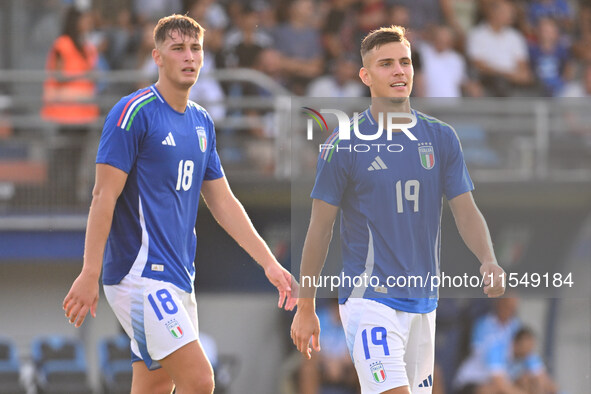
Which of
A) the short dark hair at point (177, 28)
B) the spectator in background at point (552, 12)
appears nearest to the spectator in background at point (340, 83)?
the spectator in background at point (552, 12)

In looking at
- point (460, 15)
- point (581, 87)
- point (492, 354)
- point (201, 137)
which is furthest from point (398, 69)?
point (460, 15)

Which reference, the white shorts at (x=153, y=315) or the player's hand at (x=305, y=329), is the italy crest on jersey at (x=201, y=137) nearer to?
the white shorts at (x=153, y=315)

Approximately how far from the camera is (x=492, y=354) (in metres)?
11.3

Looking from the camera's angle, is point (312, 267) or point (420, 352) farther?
point (312, 267)

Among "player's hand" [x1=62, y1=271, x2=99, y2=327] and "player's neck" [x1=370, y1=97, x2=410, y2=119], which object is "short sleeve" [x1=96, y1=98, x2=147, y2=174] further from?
"player's neck" [x1=370, y1=97, x2=410, y2=119]

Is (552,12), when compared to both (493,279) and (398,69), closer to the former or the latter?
(398,69)

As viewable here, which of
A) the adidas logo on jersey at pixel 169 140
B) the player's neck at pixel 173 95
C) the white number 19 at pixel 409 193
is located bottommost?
the white number 19 at pixel 409 193

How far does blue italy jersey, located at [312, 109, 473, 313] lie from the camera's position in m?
6.20

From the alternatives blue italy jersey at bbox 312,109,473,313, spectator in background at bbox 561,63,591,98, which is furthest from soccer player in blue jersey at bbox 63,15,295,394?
spectator in background at bbox 561,63,591,98

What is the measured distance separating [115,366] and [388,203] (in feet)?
20.3

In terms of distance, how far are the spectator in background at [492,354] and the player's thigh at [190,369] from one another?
17.0ft

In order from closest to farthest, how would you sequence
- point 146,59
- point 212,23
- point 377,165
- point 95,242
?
point 95,242 → point 377,165 → point 146,59 → point 212,23

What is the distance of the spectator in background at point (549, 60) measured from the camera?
542 inches

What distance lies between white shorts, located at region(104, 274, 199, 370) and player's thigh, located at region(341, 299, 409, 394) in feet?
2.84
